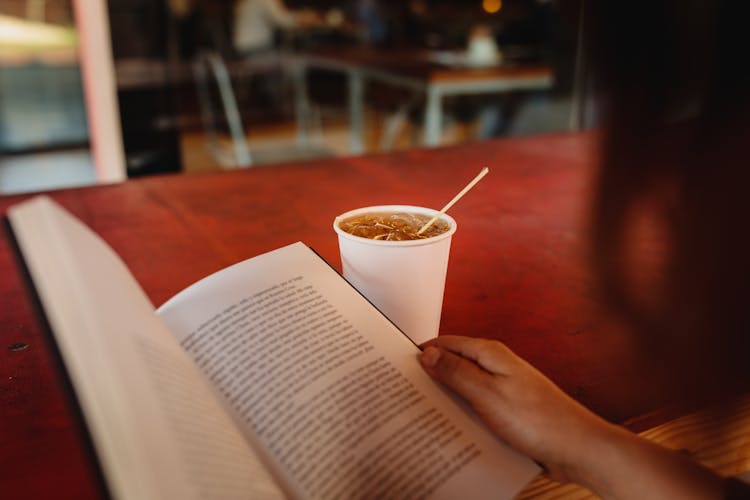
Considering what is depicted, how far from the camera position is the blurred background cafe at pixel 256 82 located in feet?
8.51

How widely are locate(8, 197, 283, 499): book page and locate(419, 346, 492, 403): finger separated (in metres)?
0.16

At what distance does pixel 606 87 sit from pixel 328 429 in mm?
312

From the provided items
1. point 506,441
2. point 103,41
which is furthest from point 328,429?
point 103,41

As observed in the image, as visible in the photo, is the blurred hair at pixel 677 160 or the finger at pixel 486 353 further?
the finger at pixel 486 353

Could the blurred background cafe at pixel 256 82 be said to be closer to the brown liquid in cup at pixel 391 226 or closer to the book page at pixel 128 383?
the brown liquid in cup at pixel 391 226

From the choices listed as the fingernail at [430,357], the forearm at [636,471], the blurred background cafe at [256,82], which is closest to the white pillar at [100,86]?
the blurred background cafe at [256,82]

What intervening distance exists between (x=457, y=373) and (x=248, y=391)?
6.7 inches

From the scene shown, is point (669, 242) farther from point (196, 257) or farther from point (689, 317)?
point (196, 257)

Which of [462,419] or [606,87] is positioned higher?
[606,87]

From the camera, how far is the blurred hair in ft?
0.98

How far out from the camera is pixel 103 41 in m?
2.51

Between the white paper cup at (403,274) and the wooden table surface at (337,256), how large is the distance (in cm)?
8

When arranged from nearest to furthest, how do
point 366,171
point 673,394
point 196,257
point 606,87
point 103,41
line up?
point 606,87
point 673,394
point 196,257
point 366,171
point 103,41

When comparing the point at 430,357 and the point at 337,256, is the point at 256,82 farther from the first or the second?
the point at 430,357
